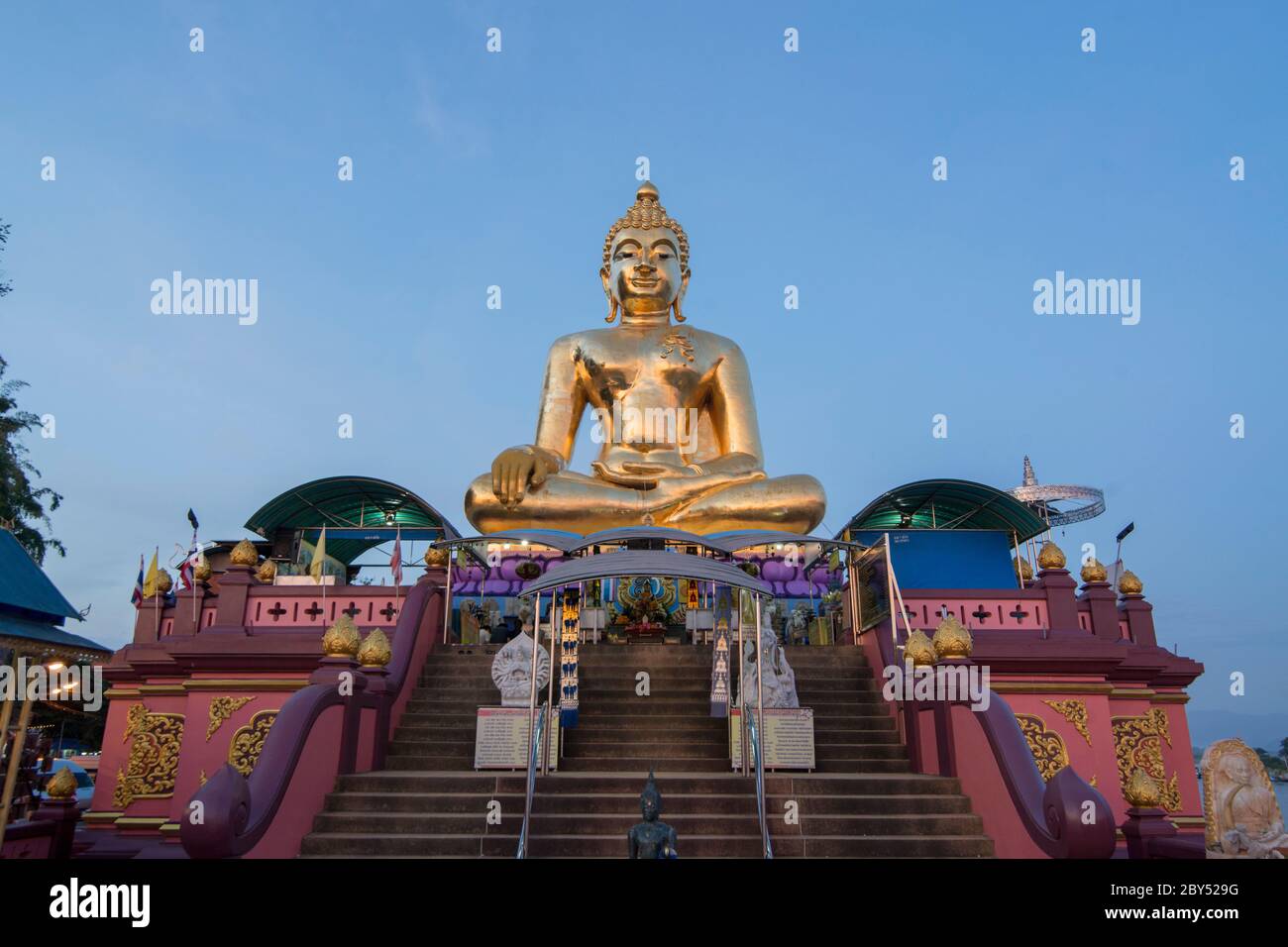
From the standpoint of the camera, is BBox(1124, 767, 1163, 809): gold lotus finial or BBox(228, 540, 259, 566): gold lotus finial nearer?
BBox(1124, 767, 1163, 809): gold lotus finial

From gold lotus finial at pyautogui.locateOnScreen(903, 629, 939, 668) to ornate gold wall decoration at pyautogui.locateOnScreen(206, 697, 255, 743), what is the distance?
7456mm

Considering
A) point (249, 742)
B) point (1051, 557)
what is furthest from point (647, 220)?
point (249, 742)

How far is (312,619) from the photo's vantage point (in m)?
10.5

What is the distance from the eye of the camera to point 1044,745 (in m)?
9.63

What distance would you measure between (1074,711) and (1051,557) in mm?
1864

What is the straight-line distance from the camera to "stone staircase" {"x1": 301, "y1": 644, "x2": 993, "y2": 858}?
6797 millimetres

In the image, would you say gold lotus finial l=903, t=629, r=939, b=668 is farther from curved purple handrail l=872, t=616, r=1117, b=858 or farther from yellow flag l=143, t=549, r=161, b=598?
yellow flag l=143, t=549, r=161, b=598

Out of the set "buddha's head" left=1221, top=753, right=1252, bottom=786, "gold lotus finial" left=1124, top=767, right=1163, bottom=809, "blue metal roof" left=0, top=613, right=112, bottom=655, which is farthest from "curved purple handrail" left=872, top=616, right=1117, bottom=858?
"blue metal roof" left=0, top=613, right=112, bottom=655

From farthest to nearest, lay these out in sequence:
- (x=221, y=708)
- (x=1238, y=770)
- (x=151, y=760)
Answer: (x=151, y=760) → (x=221, y=708) → (x=1238, y=770)

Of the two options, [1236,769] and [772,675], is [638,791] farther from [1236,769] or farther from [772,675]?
[1236,769]

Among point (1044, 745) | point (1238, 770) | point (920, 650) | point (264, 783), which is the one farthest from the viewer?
point (1044, 745)

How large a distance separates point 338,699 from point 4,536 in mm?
8004
